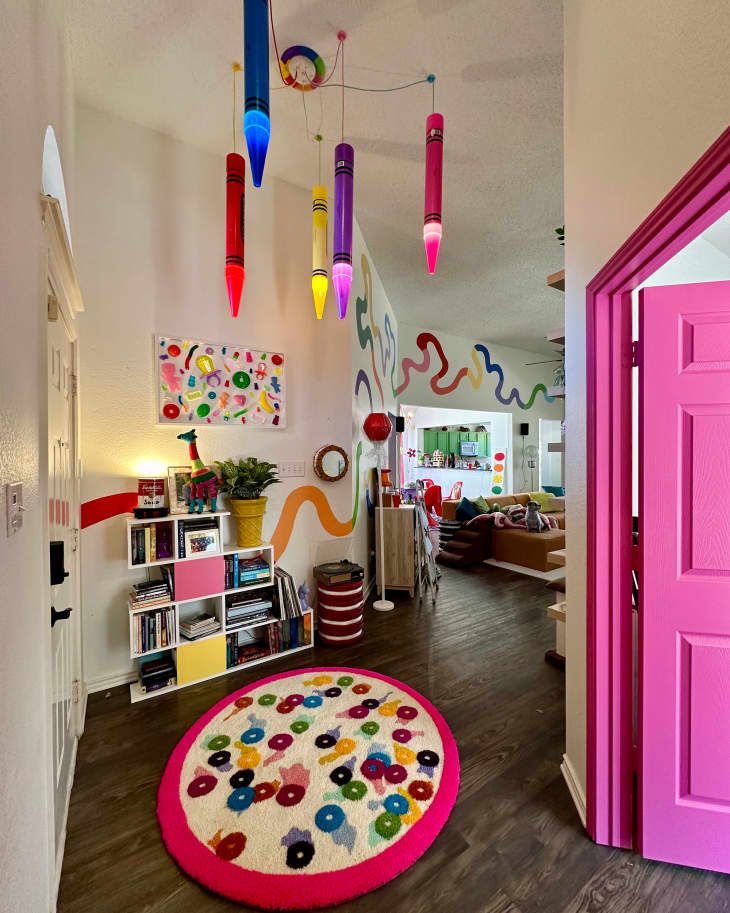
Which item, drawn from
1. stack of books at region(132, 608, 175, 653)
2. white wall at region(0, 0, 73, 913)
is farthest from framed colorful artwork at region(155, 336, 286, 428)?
white wall at region(0, 0, 73, 913)

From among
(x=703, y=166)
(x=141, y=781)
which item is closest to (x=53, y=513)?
(x=141, y=781)

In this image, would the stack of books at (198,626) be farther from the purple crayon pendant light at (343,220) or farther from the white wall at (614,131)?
the purple crayon pendant light at (343,220)

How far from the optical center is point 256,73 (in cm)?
118

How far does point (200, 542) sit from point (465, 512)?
372 centimetres

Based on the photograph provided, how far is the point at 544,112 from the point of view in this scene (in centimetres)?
222

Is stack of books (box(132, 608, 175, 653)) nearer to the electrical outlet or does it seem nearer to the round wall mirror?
the electrical outlet

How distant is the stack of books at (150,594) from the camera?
2307 mm

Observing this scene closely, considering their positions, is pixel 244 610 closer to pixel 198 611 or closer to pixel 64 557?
pixel 198 611

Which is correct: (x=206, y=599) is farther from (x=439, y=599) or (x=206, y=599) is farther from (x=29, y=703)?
(x=439, y=599)

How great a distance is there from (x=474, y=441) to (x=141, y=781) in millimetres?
7271

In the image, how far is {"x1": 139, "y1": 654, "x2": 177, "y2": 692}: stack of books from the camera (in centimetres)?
229

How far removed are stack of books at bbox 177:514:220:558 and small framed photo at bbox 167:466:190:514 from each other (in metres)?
0.08

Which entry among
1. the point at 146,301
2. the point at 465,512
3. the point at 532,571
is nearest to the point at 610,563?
the point at 146,301

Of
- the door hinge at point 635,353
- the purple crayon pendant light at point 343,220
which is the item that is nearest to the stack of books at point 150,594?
the purple crayon pendant light at point 343,220
